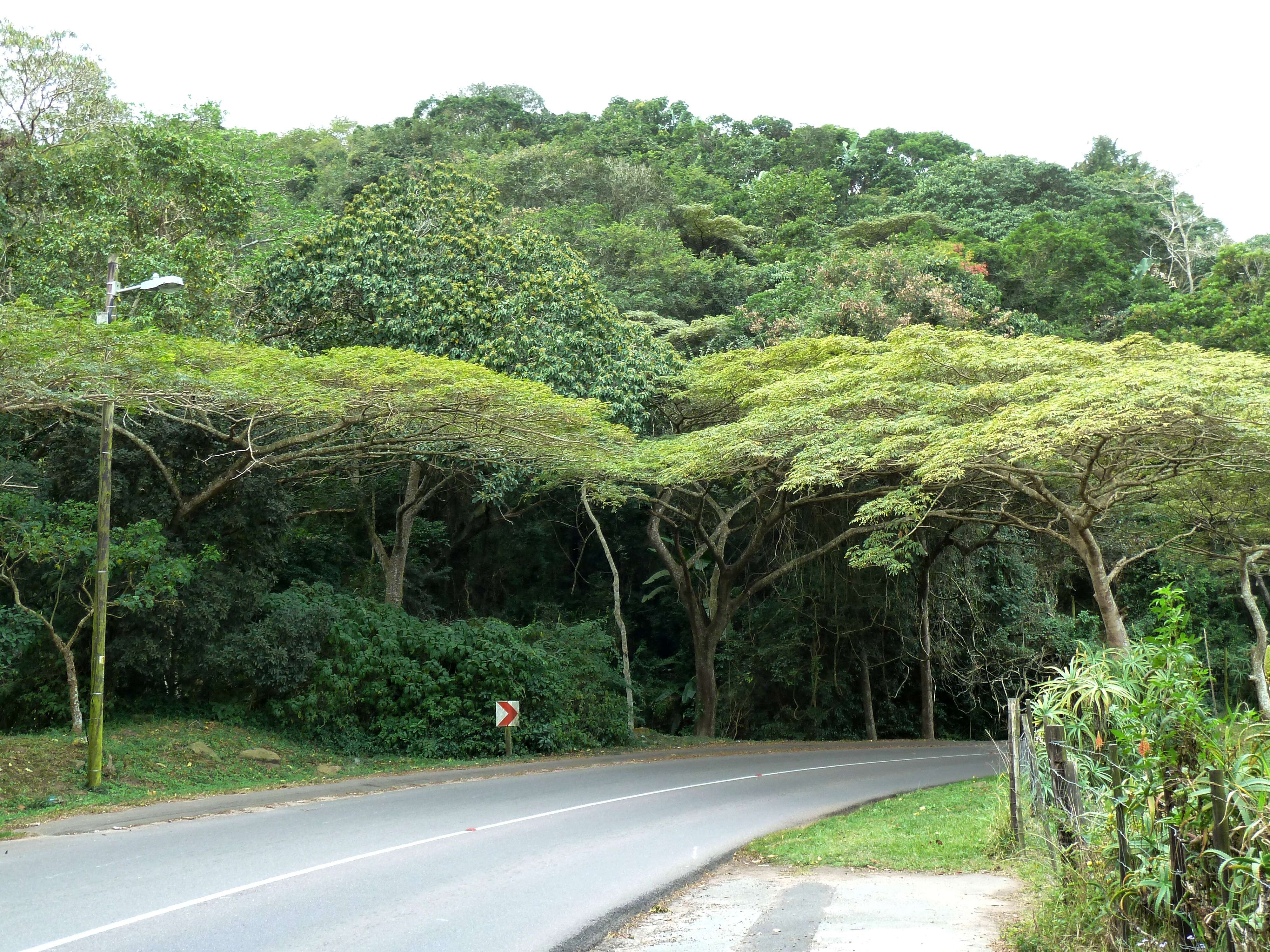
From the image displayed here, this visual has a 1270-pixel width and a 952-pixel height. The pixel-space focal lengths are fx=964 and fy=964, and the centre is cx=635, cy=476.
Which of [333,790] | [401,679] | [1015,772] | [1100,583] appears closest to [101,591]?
[333,790]

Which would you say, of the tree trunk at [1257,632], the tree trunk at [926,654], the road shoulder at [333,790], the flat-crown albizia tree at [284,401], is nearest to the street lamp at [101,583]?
the flat-crown albizia tree at [284,401]

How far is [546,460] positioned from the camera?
1920 centimetres

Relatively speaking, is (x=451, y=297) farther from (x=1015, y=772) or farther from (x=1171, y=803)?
(x=1171, y=803)

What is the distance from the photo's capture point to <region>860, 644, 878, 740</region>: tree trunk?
2784 centimetres

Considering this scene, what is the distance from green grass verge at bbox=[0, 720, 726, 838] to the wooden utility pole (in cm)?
53

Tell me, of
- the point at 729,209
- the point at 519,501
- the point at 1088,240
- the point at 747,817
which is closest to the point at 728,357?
the point at 519,501

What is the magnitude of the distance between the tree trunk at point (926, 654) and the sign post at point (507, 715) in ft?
40.7

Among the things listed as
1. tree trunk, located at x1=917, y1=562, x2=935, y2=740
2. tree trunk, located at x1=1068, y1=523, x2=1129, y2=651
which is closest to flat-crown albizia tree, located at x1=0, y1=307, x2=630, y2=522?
tree trunk, located at x1=1068, y1=523, x2=1129, y2=651

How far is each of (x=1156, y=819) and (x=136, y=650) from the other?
16148mm

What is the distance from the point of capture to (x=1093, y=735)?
5.63m

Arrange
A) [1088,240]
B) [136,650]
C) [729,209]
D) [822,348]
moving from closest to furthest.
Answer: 1. [136,650]
2. [822,348]
3. [1088,240]
4. [729,209]

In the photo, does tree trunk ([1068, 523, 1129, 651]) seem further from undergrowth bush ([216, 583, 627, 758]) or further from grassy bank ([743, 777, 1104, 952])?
undergrowth bush ([216, 583, 627, 758])

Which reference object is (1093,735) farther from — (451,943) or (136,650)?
(136,650)

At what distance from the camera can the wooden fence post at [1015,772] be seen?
8.50 meters
